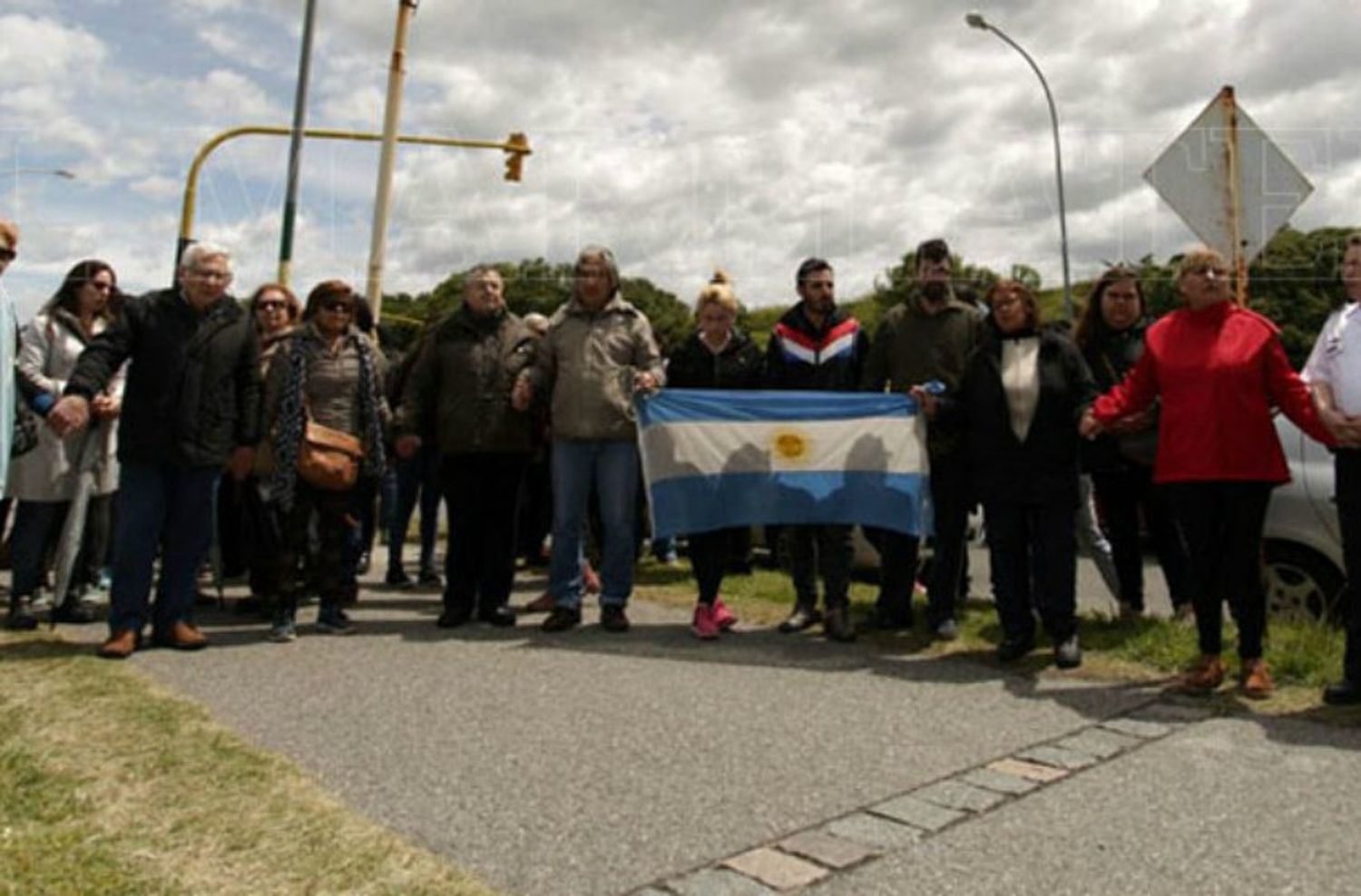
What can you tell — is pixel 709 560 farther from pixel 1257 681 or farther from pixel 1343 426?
pixel 1343 426

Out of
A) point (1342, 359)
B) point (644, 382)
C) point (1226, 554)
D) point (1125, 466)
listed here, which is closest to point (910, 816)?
point (1226, 554)

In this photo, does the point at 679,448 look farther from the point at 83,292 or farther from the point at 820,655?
the point at 83,292

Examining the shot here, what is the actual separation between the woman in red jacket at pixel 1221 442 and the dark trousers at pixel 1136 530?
1310 mm

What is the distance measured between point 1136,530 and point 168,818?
5453 mm

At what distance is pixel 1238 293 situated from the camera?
282 inches

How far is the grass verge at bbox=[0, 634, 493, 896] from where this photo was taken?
2.96m

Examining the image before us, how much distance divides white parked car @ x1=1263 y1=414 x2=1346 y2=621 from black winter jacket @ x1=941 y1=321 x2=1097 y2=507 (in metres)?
1.54

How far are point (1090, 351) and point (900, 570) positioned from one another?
5.46 ft

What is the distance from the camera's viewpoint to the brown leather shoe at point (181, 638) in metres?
6.10

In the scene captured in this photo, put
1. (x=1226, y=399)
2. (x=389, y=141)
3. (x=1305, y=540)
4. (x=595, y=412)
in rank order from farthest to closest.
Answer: (x=389, y=141), (x=595, y=412), (x=1305, y=540), (x=1226, y=399)

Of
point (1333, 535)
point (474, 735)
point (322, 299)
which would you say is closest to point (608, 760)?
point (474, 735)

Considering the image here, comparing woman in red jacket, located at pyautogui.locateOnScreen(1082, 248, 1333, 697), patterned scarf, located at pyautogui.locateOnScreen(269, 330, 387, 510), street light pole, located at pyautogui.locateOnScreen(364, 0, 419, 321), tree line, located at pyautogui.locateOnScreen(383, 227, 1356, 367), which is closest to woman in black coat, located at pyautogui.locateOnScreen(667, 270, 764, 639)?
patterned scarf, located at pyautogui.locateOnScreen(269, 330, 387, 510)

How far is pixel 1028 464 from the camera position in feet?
19.1

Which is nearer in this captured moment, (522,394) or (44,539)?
(522,394)
